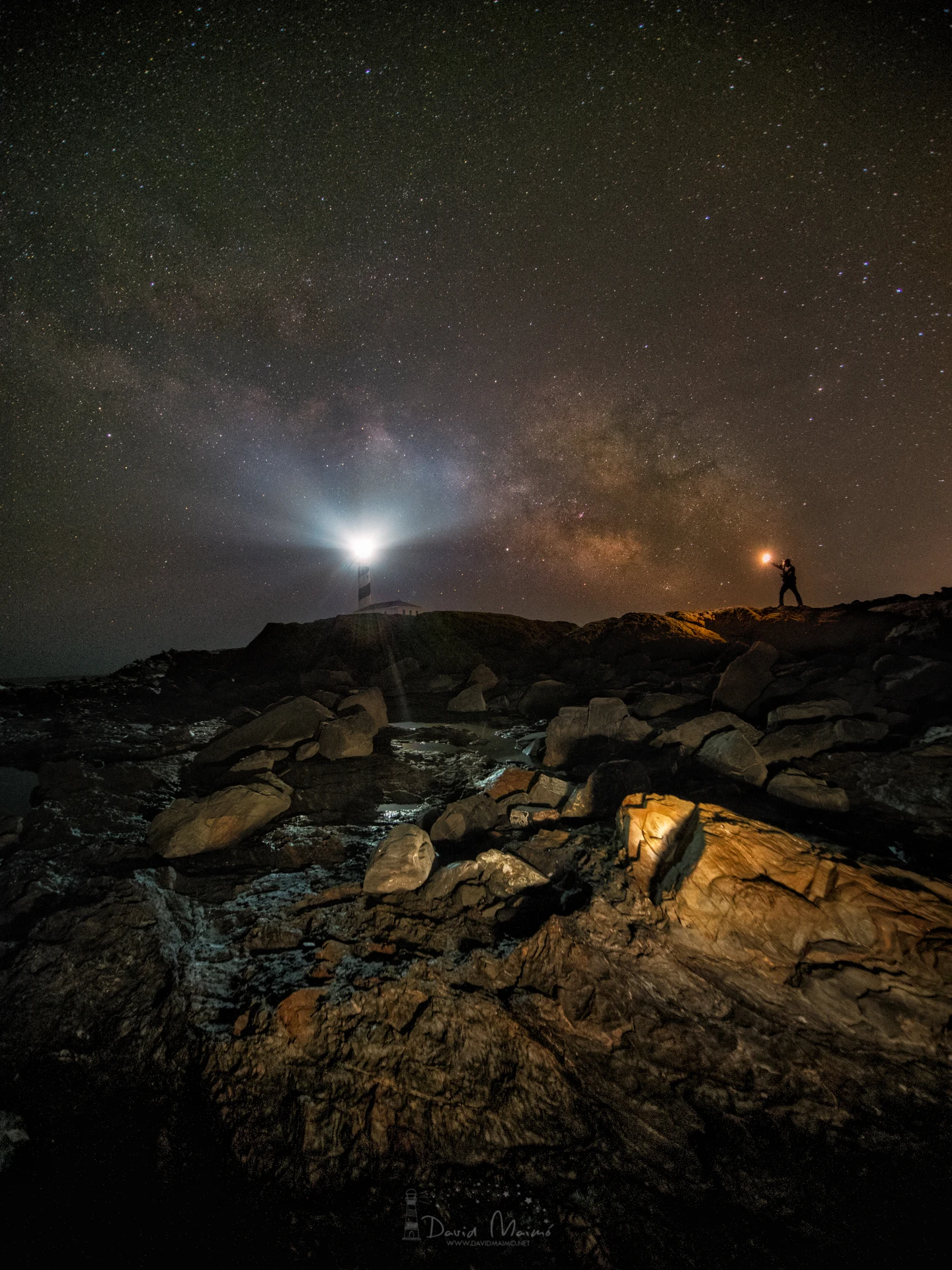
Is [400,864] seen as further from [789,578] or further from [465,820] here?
[789,578]

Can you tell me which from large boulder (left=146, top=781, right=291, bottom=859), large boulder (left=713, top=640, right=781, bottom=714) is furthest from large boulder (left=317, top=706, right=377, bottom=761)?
large boulder (left=713, top=640, right=781, bottom=714)

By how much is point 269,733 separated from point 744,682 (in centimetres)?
1135

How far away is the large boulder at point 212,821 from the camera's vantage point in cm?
555

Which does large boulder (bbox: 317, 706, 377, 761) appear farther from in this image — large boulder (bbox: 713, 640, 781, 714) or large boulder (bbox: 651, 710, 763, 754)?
large boulder (bbox: 713, 640, 781, 714)

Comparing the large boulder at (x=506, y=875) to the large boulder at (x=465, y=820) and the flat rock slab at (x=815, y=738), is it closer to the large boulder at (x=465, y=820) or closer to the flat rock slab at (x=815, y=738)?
the large boulder at (x=465, y=820)

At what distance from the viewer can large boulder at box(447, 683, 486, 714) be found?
16.9 meters

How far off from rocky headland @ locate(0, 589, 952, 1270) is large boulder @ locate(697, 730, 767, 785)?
0.04 meters

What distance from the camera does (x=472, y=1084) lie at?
2.57m

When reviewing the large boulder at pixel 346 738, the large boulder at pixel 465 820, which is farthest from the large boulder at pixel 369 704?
the large boulder at pixel 465 820

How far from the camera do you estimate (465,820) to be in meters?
5.59

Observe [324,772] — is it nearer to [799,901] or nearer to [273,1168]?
[273,1168]

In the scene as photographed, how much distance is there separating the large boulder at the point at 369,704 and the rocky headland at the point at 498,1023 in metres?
6.08

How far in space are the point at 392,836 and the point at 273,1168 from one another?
8.58 ft

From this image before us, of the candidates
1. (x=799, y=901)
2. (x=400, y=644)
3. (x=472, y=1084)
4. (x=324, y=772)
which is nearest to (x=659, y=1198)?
(x=472, y=1084)
